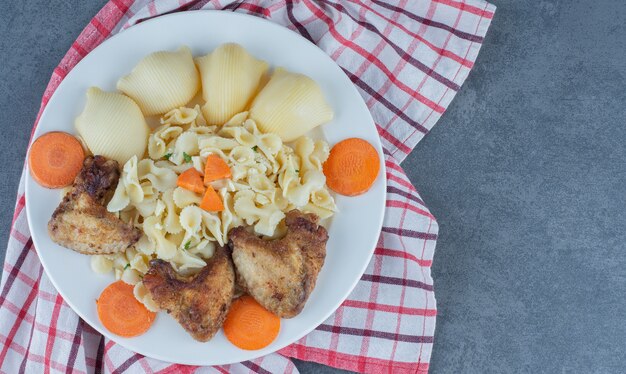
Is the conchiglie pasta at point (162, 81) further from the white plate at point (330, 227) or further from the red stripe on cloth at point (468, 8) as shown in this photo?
the red stripe on cloth at point (468, 8)

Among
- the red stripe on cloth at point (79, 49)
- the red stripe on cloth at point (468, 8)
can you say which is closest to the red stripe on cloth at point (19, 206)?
the red stripe on cloth at point (79, 49)

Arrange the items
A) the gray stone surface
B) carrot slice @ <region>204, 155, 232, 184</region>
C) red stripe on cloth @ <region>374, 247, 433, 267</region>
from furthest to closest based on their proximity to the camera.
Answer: the gray stone surface
red stripe on cloth @ <region>374, 247, 433, 267</region>
carrot slice @ <region>204, 155, 232, 184</region>

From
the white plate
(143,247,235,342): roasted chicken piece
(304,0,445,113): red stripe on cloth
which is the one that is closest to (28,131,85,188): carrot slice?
the white plate

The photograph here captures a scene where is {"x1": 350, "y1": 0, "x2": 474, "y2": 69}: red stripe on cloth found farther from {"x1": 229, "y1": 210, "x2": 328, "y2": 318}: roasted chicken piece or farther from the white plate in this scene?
{"x1": 229, "y1": 210, "x2": 328, "y2": 318}: roasted chicken piece

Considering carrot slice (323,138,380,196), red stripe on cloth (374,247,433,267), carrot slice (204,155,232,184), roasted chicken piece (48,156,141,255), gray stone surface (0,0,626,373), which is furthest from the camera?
gray stone surface (0,0,626,373)

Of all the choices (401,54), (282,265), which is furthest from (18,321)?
(401,54)

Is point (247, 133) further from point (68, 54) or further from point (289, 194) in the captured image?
point (68, 54)
